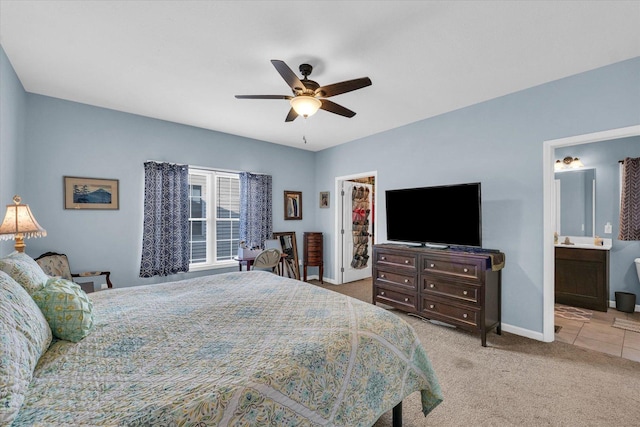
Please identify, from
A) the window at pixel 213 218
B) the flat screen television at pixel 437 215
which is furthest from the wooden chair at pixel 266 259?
the flat screen television at pixel 437 215

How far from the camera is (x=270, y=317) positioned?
1.76m

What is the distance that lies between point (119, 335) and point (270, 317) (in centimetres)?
79

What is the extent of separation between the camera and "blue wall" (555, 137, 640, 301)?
3.94 meters

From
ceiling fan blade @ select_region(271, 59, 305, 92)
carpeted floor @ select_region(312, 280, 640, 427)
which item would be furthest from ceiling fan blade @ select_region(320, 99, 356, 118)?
carpeted floor @ select_region(312, 280, 640, 427)

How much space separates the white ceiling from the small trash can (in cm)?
313

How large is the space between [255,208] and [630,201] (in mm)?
5578

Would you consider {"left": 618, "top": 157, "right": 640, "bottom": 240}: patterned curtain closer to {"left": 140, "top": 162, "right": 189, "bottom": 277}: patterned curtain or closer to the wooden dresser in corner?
the wooden dresser in corner

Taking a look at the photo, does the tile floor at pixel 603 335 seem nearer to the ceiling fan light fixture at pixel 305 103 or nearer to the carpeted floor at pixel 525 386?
the carpeted floor at pixel 525 386

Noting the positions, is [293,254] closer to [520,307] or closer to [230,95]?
[230,95]

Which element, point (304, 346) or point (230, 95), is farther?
point (230, 95)

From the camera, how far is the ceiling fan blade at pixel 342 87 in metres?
2.30

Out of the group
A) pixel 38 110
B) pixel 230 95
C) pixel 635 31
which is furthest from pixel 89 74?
pixel 635 31

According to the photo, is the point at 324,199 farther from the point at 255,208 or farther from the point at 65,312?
the point at 65,312

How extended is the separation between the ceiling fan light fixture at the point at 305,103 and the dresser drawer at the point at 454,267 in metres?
2.25
